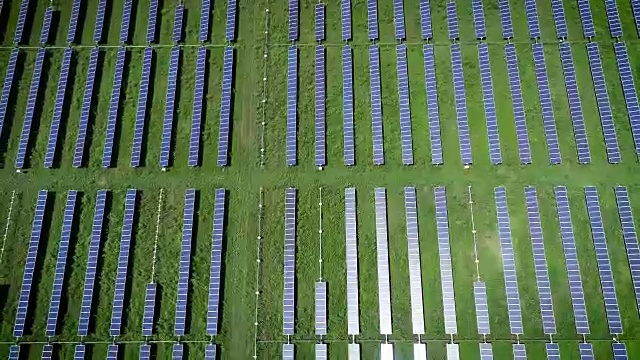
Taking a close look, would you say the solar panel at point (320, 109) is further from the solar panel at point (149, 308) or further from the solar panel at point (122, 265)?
the solar panel at point (149, 308)

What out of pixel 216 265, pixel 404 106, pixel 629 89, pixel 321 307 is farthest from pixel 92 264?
pixel 629 89

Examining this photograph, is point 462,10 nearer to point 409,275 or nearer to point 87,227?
point 409,275

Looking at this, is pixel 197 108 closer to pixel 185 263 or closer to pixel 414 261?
pixel 185 263

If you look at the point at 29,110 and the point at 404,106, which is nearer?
the point at 404,106

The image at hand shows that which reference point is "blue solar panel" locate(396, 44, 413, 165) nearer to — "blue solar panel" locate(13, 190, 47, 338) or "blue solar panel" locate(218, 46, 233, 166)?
"blue solar panel" locate(218, 46, 233, 166)

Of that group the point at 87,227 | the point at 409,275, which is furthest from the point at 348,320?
the point at 87,227
